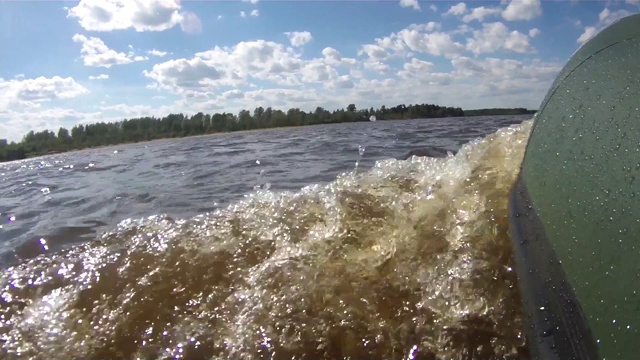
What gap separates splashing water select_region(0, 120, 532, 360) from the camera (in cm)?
228

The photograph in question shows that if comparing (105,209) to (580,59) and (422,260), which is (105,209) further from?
(580,59)

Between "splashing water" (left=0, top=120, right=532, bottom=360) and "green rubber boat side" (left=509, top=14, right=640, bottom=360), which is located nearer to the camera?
"green rubber boat side" (left=509, top=14, right=640, bottom=360)

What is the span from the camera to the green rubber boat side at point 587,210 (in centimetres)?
121

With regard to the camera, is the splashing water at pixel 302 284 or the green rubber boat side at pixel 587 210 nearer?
the green rubber boat side at pixel 587 210

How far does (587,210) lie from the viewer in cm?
143

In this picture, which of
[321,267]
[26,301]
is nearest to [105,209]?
[26,301]

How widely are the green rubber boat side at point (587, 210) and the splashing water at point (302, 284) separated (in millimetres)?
362

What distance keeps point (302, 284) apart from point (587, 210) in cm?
158

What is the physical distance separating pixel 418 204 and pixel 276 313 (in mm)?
1274

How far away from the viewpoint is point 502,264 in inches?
95.0

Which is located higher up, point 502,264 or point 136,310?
point 502,264

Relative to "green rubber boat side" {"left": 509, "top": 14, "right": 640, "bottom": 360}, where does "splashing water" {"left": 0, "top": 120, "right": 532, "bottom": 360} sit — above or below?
below

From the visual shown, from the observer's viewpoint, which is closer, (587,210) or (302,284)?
(587,210)

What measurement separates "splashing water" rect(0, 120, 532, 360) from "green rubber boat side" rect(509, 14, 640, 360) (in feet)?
1.19
